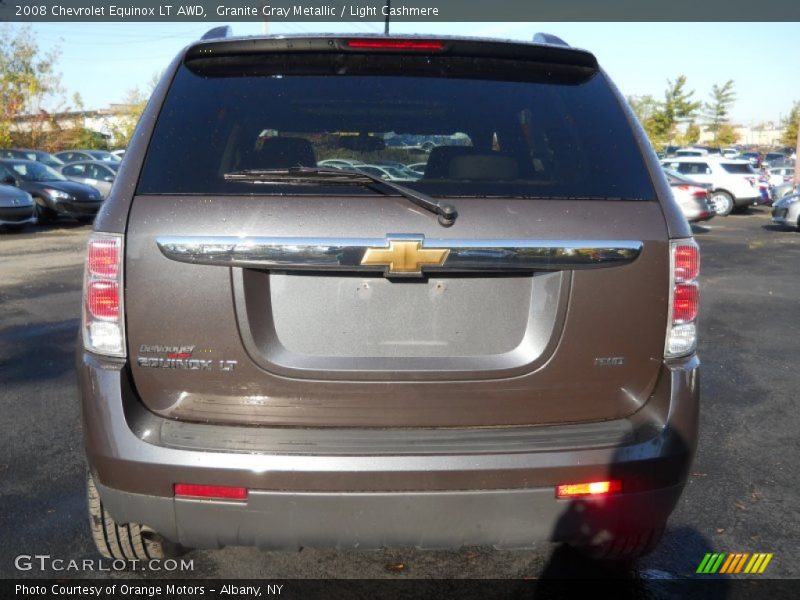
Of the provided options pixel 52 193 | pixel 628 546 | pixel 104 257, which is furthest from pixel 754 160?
pixel 104 257

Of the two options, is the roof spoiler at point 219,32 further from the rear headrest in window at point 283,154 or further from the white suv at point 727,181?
the white suv at point 727,181

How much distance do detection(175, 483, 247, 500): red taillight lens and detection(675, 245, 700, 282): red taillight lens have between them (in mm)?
1462

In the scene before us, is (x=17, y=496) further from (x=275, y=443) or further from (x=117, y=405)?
(x=275, y=443)

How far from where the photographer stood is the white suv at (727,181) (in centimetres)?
2481

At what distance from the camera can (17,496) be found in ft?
12.5

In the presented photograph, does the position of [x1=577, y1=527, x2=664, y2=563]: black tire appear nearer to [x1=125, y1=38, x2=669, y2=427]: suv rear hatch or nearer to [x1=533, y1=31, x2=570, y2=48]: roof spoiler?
[x1=125, y1=38, x2=669, y2=427]: suv rear hatch

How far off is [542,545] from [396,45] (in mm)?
1814

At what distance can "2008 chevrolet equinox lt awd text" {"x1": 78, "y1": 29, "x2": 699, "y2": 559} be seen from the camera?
7.60 ft

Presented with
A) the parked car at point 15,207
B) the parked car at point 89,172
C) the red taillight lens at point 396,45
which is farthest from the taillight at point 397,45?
the parked car at point 89,172

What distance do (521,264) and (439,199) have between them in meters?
0.31

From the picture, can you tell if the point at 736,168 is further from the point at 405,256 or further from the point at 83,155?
the point at 405,256

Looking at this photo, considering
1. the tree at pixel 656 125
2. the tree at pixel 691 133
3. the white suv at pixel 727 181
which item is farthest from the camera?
the tree at pixel 691 133

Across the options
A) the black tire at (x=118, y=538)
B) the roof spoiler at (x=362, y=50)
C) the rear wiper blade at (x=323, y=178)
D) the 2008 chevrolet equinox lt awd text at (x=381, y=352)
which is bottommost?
the black tire at (x=118, y=538)

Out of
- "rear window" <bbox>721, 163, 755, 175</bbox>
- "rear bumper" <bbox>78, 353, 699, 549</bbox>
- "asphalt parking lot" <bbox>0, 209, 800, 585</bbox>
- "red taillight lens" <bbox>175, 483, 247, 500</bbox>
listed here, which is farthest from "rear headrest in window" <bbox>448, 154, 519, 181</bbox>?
"rear window" <bbox>721, 163, 755, 175</bbox>
